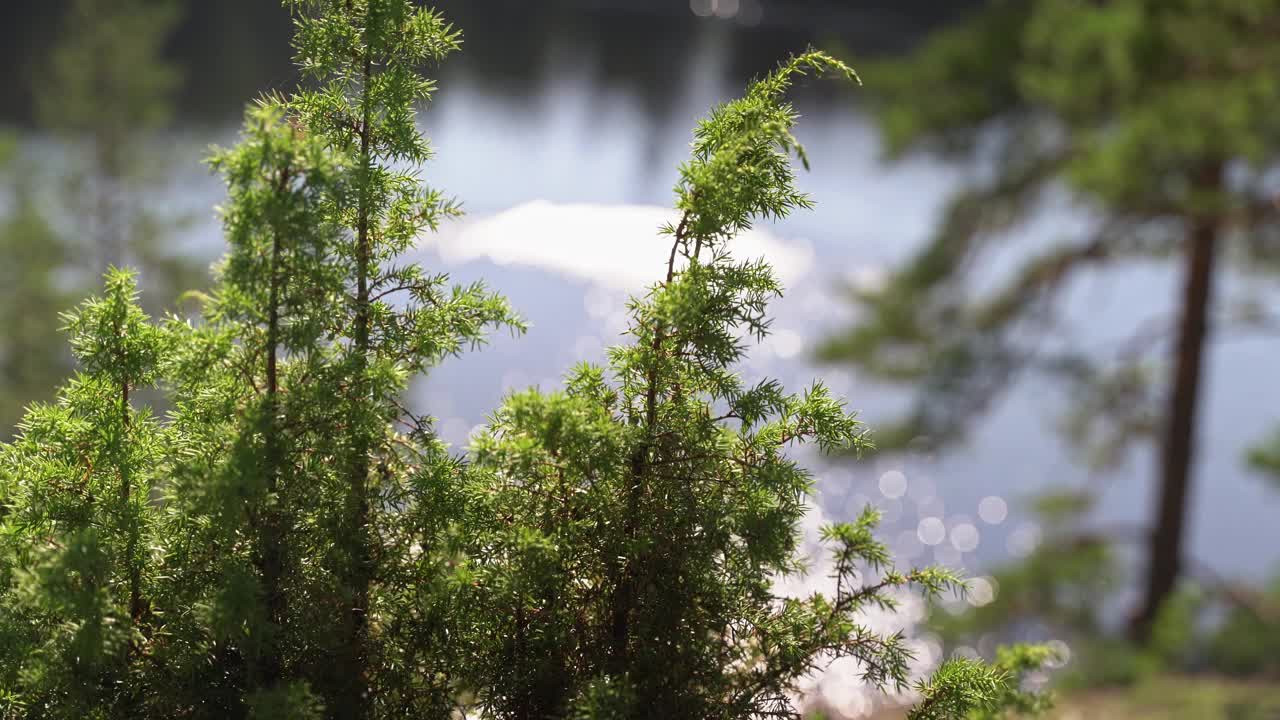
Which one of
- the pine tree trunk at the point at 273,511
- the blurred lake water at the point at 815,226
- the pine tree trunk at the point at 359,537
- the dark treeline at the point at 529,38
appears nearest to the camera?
the pine tree trunk at the point at 273,511

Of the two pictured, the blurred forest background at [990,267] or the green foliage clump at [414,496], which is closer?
the green foliage clump at [414,496]

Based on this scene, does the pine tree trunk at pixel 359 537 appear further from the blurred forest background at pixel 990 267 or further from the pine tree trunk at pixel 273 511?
the blurred forest background at pixel 990 267

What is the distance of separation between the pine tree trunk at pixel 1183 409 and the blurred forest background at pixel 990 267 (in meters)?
0.03

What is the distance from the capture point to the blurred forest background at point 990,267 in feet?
23.5

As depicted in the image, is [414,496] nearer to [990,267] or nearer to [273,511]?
[273,511]

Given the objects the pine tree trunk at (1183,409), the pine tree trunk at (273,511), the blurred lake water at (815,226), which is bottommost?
the pine tree trunk at (273,511)

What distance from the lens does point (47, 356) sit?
1334 cm

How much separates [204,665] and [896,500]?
46.0ft

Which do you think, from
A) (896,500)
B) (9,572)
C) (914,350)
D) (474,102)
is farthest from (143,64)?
(9,572)

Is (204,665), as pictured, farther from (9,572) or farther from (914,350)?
(914,350)

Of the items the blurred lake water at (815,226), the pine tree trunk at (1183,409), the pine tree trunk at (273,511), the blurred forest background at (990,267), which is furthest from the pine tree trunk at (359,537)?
the pine tree trunk at (1183,409)

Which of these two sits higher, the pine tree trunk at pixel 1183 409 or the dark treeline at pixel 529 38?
the dark treeline at pixel 529 38

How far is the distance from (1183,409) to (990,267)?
359 inches

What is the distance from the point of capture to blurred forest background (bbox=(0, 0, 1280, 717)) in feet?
23.5
